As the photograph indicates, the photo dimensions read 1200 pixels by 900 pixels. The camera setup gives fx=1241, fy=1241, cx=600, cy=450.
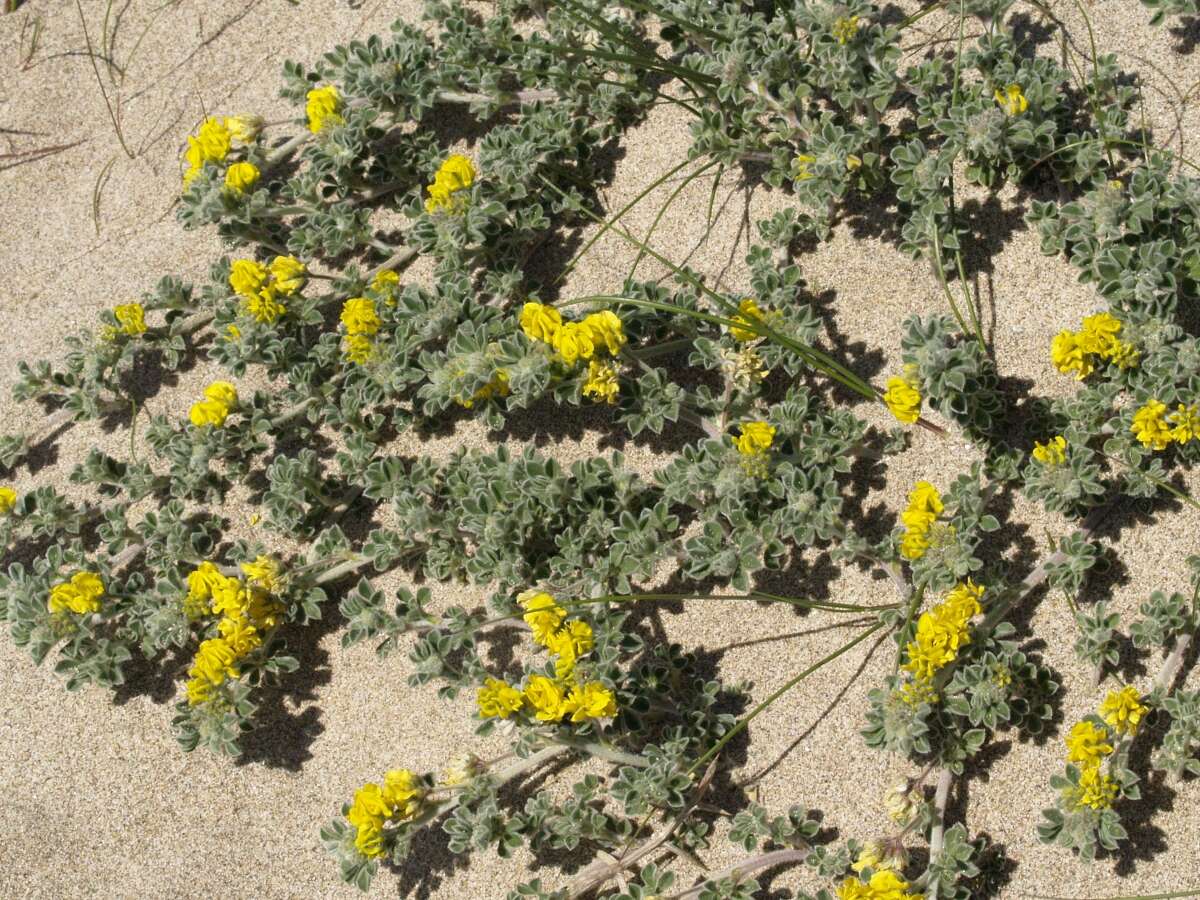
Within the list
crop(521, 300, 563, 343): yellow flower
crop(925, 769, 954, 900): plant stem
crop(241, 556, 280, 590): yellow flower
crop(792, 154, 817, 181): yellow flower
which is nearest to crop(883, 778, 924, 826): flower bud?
crop(925, 769, 954, 900): plant stem

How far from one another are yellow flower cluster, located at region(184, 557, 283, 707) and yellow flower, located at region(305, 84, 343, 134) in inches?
56.9

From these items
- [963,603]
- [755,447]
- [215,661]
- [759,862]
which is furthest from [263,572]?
[963,603]

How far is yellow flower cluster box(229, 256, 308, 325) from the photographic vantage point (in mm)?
3840

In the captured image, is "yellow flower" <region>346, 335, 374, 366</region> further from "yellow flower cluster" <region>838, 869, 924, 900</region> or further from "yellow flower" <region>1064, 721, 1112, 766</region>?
"yellow flower" <region>1064, 721, 1112, 766</region>

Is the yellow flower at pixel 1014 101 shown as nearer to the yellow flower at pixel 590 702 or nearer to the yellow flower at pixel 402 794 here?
the yellow flower at pixel 590 702

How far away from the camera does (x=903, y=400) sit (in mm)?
3180

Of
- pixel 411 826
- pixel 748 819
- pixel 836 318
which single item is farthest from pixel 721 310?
pixel 411 826

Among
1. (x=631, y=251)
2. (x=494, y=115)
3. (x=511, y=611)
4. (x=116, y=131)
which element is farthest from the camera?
(x=116, y=131)

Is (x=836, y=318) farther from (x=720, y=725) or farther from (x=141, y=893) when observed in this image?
(x=141, y=893)

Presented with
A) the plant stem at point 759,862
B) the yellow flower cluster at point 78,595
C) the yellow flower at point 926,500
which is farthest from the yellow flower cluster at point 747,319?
the yellow flower cluster at point 78,595

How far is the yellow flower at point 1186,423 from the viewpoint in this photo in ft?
9.95

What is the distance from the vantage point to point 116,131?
4.58 m

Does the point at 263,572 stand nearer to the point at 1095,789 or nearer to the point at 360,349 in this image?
the point at 360,349

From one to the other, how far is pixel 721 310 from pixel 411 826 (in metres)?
1.69
